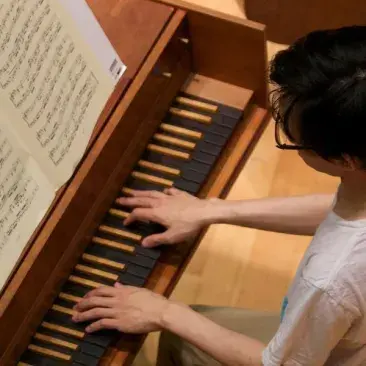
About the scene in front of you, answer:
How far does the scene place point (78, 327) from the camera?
120 cm

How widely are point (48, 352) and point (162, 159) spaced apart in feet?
1.37

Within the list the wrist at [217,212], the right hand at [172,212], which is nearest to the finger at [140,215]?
the right hand at [172,212]

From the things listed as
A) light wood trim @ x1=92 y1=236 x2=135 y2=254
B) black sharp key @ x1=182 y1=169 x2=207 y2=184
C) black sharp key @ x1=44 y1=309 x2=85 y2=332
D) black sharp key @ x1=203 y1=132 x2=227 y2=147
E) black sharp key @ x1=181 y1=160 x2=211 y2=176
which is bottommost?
black sharp key @ x1=44 y1=309 x2=85 y2=332

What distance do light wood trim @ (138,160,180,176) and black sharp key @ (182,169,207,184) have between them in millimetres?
15

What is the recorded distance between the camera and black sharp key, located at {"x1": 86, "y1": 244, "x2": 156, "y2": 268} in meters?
1.25

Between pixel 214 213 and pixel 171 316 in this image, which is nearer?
pixel 171 316

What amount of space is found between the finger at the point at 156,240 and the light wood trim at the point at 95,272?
8 centimetres

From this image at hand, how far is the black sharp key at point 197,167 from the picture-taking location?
1337 mm

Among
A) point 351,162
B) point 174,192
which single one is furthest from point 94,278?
point 351,162

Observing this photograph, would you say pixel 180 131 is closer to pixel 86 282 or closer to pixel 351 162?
pixel 86 282

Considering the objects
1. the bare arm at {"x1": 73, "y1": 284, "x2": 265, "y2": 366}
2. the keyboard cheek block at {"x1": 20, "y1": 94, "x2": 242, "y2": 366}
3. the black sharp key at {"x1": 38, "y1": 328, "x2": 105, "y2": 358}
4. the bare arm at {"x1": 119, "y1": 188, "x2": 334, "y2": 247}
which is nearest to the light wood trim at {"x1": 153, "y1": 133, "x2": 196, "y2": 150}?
the keyboard cheek block at {"x1": 20, "y1": 94, "x2": 242, "y2": 366}

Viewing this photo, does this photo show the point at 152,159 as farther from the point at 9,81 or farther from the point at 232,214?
the point at 9,81

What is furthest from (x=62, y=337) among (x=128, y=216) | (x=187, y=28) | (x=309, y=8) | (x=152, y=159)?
(x=309, y=8)

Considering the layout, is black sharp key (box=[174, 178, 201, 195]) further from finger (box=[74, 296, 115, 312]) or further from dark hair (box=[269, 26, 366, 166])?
dark hair (box=[269, 26, 366, 166])
